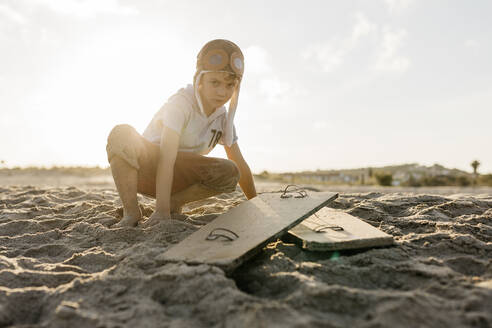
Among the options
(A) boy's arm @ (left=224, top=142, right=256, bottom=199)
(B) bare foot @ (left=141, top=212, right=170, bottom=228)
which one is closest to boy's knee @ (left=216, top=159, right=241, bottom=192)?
(A) boy's arm @ (left=224, top=142, right=256, bottom=199)

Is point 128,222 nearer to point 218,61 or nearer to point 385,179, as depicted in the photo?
point 218,61

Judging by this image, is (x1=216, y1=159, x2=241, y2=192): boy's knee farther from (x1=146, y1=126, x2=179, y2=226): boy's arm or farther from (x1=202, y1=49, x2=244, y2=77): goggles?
(x1=202, y1=49, x2=244, y2=77): goggles

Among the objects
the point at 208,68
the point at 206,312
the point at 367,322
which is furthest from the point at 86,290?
the point at 208,68

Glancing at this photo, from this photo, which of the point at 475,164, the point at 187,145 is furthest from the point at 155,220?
the point at 475,164

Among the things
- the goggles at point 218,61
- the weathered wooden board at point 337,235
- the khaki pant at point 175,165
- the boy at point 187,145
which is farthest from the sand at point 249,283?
the goggles at point 218,61

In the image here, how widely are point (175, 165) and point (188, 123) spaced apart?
1.19 ft

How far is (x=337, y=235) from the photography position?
1.80 meters

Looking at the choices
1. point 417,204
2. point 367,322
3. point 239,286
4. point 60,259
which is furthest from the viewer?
point 417,204

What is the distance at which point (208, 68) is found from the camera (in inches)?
89.2

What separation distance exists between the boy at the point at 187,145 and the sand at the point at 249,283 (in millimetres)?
319

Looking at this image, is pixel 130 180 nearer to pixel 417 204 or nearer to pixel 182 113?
pixel 182 113

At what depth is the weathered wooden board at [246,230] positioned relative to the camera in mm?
1492

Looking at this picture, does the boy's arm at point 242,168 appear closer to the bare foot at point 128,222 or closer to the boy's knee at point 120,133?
the boy's knee at point 120,133

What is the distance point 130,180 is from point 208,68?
0.96m
